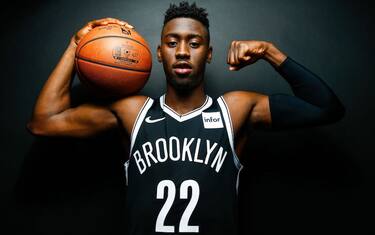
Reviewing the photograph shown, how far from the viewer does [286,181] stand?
1857 millimetres

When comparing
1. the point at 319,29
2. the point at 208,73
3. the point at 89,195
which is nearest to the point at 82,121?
the point at 89,195

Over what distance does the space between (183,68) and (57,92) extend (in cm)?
59

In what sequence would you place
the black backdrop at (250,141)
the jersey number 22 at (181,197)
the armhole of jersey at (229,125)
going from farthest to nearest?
the black backdrop at (250,141) < the armhole of jersey at (229,125) < the jersey number 22 at (181,197)

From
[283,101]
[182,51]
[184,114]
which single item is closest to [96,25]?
[182,51]

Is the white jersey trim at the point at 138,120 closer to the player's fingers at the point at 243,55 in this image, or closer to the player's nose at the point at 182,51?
the player's nose at the point at 182,51

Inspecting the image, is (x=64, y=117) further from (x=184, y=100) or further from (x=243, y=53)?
(x=243, y=53)

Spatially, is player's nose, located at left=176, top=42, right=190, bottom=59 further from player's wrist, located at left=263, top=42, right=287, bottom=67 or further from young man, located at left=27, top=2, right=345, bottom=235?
player's wrist, located at left=263, top=42, right=287, bottom=67

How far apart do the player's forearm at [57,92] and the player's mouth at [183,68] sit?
504 mm

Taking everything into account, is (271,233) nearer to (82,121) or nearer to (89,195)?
(89,195)

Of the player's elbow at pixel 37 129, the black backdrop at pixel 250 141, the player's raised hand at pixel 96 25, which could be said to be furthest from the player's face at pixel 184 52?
the player's elbow at pixel 37 129

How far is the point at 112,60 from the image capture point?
1399 millimetres

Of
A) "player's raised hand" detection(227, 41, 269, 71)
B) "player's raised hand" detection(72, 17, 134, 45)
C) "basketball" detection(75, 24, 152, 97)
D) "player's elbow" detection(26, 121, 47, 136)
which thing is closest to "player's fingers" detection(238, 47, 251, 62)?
"player's raised hand" detection(227, 41, 269, 71)

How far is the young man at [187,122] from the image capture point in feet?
4.64

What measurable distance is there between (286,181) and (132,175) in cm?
86
